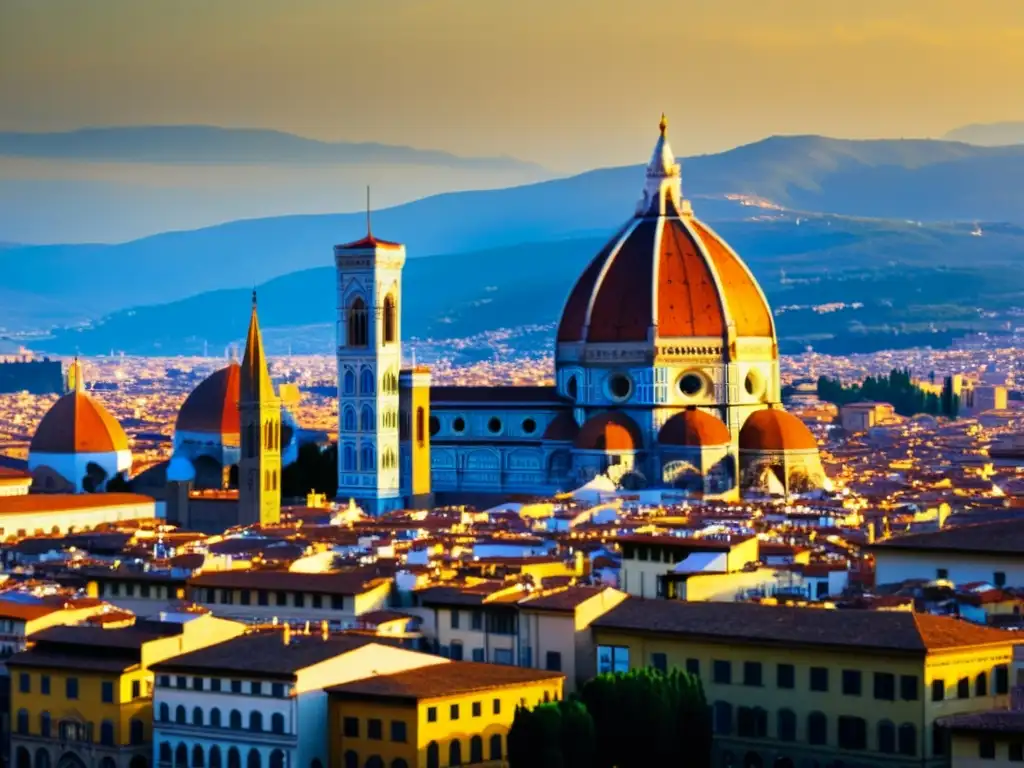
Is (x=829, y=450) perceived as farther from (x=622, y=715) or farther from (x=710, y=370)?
(x=622, y=715)

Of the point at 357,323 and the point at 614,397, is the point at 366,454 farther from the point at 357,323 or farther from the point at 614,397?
the point at 614,397

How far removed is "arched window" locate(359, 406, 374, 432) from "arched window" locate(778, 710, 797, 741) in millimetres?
43740

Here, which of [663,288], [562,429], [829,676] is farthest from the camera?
[663,288]

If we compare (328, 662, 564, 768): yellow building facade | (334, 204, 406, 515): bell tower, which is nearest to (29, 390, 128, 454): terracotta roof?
(334, 204, 406, 515): bell tower

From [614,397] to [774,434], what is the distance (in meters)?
4.53

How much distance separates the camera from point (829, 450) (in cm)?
10725

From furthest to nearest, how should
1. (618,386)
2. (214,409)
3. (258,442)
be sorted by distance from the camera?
(214,409) < (618,386) < (258,442)

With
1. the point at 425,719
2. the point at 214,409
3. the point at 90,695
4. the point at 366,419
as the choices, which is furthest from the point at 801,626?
the point at 214,409

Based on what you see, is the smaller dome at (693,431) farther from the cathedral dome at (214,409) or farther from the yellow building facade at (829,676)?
the yellow building facade at (829,676)

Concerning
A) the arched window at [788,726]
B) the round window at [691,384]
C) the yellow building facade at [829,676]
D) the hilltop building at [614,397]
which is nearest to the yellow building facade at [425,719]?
the yellow building facade at [829,676]

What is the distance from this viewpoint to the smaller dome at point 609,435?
80500 millimetres

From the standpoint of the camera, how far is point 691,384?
273ft

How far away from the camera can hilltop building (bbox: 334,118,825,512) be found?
8112 centimetres

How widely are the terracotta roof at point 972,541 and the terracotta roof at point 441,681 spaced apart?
9088mm
